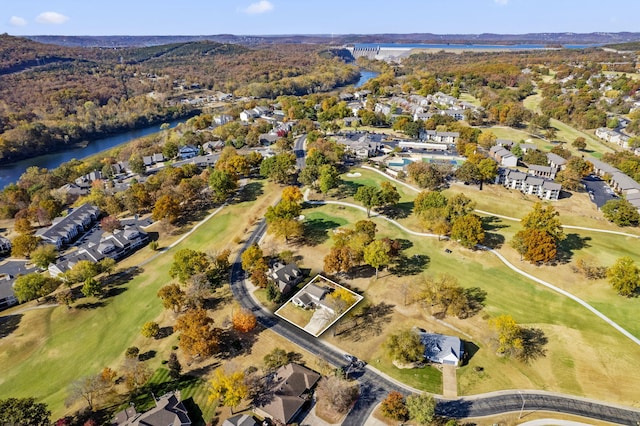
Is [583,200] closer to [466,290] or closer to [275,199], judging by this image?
[466,290]

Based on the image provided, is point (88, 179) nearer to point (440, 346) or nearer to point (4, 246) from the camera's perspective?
point (4, 246)

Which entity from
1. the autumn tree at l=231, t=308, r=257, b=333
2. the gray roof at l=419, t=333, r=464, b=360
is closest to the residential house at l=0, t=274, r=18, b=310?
the autumn tree at l=231, t=308, r=257, b=333

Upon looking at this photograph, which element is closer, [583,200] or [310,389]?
[310,389]

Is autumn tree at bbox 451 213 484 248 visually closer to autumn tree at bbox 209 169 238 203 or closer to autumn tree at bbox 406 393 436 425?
autumn tree at bbox 406 393 436 425

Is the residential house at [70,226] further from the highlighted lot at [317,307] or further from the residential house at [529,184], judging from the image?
the residential house at [529,184]

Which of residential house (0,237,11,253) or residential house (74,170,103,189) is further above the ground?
residential house (74,170,103,189)

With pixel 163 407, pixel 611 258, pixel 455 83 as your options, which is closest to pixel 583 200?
pixel 611 258
